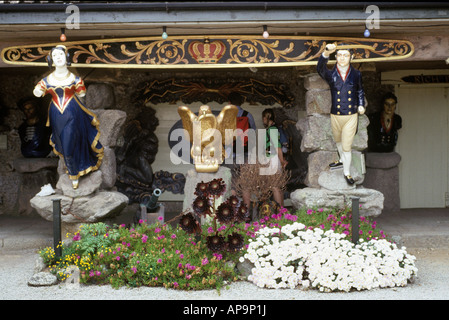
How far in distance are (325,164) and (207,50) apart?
2.01 m

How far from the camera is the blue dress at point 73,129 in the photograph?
5.77 meters

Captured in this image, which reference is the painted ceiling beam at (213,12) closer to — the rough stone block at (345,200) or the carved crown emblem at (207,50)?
the carved crown emblem at (207,50)

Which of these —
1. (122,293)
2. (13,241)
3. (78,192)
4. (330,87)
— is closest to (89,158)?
(78,192)

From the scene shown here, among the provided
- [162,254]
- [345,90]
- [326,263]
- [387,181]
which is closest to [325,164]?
[345,90]

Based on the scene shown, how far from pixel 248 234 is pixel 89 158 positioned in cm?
218

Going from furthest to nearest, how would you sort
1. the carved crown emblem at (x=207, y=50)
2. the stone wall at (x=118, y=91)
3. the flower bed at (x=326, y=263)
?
the stone wall at (x=118, y=91) < the carved crown emblem at (x=207, y=50) < the flower bed at (x=326, y=263)

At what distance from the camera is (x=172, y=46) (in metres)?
6.00

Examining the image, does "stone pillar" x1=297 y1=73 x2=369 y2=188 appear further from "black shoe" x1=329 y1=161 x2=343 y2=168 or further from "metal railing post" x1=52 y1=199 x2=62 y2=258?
"metal railing post" x1=52 y1=199 x2=62 y2=258

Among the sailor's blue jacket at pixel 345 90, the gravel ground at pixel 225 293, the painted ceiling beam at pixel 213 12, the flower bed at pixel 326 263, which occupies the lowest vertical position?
the gravel ground at pixel 225 293

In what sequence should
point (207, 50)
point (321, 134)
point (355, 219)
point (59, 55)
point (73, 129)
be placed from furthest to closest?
1. point (321, 134)
2. point (207, 50)
3. point (73, 129)
4. point (59, 55)
5. point (355, 219)

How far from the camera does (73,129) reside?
5.83 metres

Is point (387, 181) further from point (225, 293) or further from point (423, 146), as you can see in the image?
point (225, 293)

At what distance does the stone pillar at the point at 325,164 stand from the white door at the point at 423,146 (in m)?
2.57

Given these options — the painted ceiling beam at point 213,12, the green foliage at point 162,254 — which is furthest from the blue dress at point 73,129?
the green foliage at point 162,254
